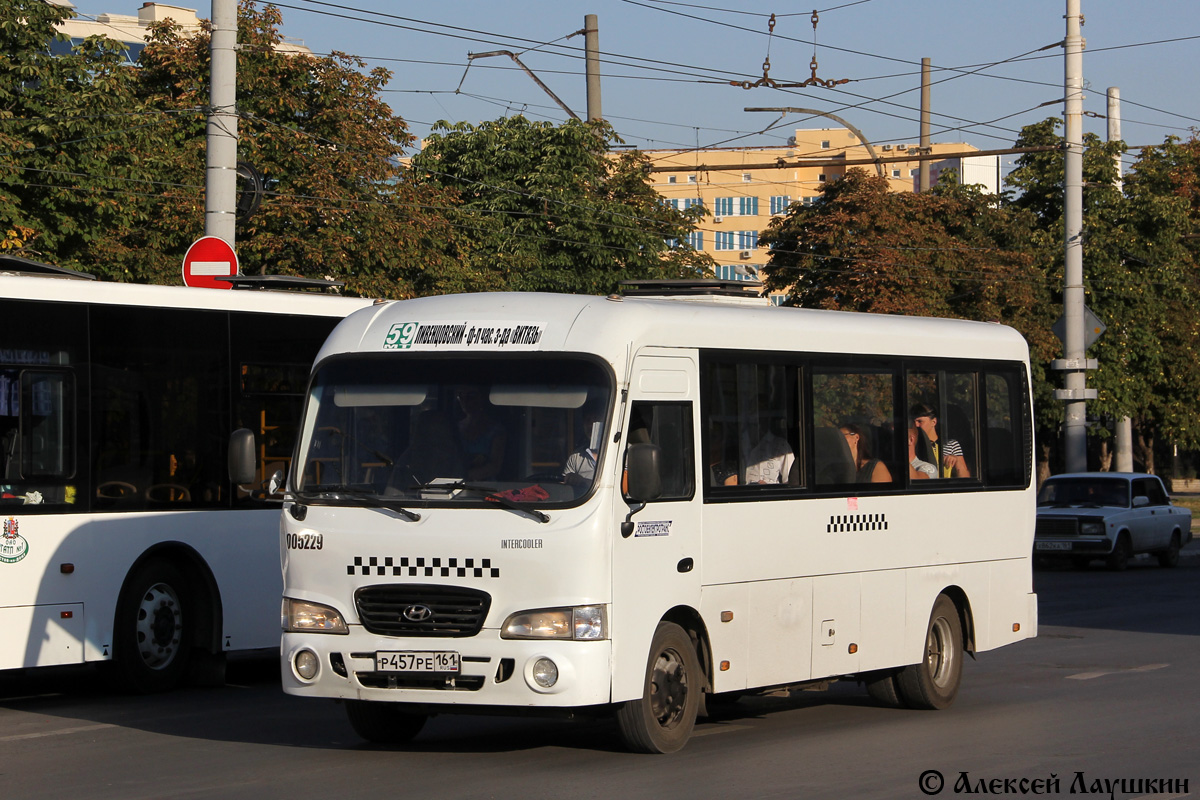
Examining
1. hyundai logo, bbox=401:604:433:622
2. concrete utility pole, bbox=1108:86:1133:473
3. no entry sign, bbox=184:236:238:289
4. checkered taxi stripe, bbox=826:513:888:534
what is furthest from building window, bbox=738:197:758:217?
hyundai logo, bbox=401:604:433:622

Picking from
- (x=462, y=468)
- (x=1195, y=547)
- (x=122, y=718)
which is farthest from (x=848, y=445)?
(x=1195, y=547)

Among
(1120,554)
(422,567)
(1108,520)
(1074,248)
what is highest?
(1074,248)

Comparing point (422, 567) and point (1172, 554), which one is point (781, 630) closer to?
point (422, 567)

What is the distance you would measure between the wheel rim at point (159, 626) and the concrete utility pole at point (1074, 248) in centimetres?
2267

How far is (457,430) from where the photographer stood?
967cm

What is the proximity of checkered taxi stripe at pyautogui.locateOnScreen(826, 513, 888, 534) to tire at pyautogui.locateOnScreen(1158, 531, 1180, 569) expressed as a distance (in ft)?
68.9

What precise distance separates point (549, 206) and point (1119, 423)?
17.4m

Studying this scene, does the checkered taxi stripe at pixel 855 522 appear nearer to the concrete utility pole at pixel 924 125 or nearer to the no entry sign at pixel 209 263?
the no entry sign at pixel 209 263

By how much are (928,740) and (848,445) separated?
6.72 feet

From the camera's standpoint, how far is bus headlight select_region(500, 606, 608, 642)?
9.11 meters

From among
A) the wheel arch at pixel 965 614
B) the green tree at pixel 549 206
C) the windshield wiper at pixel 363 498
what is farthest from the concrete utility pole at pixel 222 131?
the green tree at pixel 549 206

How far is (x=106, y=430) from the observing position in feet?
41.8

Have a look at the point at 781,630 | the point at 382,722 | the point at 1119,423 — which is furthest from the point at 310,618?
the point at 1119,423

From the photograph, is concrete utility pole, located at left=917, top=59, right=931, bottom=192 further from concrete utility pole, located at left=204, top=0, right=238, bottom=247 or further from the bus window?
the bus window
